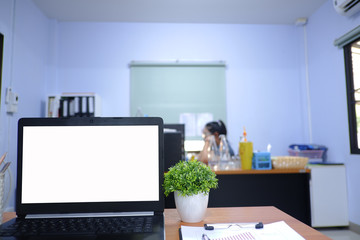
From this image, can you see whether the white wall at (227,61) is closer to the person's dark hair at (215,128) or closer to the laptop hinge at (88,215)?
the person's dark hair at (215,128)

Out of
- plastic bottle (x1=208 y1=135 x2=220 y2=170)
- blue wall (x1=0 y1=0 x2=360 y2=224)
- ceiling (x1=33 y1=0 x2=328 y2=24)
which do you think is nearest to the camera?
plastic bottle (x1=208 y1=135 x2=220 y2=170)

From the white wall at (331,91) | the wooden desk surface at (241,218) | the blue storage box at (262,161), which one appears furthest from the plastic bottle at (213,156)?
the white wall at (331,91)

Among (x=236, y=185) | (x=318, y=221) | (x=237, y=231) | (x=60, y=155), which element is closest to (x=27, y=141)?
(x=60, y=155)

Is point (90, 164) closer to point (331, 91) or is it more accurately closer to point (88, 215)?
point (88, 215)

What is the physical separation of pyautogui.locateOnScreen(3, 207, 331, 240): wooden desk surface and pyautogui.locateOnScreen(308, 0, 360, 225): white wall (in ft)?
8.01

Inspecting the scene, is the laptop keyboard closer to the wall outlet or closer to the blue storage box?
the blue storage box

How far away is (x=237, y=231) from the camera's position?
0.74m

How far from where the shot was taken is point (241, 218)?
0.90 meters

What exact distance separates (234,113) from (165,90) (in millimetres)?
1076

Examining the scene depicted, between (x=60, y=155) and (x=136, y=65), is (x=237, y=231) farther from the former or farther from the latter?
(x=136, y=65)

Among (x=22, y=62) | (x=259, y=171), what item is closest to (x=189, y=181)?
(x=259, y=171)

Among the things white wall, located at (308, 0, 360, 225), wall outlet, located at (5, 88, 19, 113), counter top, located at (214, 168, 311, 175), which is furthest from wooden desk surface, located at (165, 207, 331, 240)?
wall outlet, located at (5, 88, 19, 113)

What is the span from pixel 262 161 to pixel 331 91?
1.89m

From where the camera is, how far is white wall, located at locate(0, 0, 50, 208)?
281 cm
